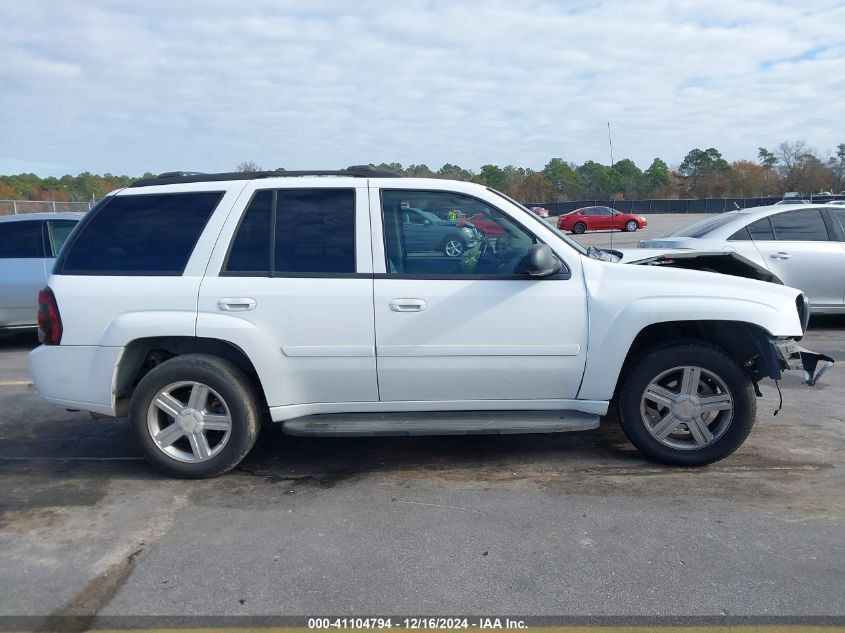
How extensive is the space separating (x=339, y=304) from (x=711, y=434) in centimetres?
250

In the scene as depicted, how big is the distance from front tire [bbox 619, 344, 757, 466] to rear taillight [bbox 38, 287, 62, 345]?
141 inches

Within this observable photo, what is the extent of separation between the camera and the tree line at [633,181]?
64188 millimetres

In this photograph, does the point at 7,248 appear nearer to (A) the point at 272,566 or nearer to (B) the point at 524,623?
(A) the point at 272,566

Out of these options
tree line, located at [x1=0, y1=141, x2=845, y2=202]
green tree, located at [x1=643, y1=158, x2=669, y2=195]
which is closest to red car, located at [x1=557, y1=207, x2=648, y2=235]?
tree line, located at [x1=0, y1=141, x2=845, y2=202]

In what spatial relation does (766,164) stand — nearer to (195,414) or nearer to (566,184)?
(566,184)

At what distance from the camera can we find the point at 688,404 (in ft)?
15.3

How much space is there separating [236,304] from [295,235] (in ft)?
1.90

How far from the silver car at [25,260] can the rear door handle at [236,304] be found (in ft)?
18.2

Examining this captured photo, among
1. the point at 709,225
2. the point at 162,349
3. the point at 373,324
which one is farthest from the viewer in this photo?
the point at 709,225

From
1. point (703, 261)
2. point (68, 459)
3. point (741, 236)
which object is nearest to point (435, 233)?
point (703, 261)

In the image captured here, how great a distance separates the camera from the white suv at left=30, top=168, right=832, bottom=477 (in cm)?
451

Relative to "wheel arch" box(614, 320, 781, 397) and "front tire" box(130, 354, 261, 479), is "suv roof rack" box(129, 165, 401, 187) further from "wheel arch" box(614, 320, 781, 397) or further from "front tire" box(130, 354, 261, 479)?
"wheel arch" box(614, 320, 781, 397)

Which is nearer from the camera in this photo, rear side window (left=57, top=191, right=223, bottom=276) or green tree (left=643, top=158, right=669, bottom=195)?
rear side window (left=57, top=191, right=223, bottom=276)

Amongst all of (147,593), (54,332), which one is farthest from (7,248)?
(147,593)
